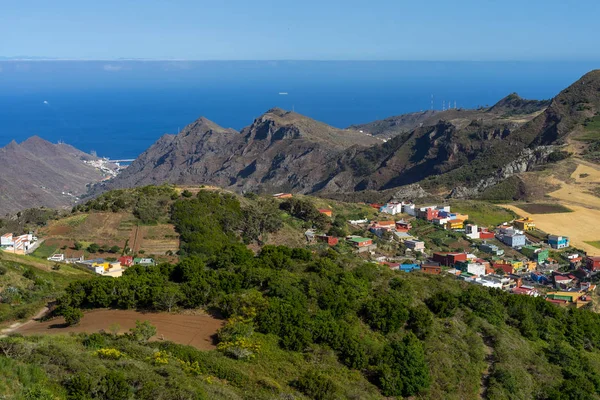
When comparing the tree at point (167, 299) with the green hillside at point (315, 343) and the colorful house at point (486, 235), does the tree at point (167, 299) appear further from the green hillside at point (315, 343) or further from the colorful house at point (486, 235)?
the colorful house at point (486, 235)

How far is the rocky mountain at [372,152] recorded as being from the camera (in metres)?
81.7

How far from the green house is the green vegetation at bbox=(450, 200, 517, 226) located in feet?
26.5

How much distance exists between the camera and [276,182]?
11100 centimetres

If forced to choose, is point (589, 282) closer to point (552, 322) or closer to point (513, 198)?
point (552, 322)

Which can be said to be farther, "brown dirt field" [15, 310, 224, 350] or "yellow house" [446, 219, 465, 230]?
"yellow house" [446, 219, 465, 230]

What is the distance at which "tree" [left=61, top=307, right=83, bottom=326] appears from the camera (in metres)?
16.4

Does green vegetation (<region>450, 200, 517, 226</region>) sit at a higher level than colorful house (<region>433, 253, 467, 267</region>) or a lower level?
lower

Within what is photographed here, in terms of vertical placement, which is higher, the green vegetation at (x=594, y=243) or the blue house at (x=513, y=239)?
the blue house at (x=513, y=239)

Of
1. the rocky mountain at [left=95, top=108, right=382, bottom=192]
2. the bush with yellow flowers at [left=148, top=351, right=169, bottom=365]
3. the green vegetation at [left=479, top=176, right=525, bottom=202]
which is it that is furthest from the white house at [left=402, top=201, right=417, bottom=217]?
the rocky mountain at [left=95, top=108, right=382, bottom=192]

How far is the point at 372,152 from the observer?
4269 inches

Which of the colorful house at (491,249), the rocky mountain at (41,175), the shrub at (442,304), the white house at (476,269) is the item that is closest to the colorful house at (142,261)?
the shrub at (442,304)

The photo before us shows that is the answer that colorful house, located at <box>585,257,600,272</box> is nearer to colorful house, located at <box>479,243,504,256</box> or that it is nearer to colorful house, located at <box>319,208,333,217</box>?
colorful house, located at <box>479,243,504,256</box>

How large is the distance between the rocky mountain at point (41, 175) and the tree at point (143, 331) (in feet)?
280

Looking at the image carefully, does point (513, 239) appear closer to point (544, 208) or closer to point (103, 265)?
point (544, 208)
